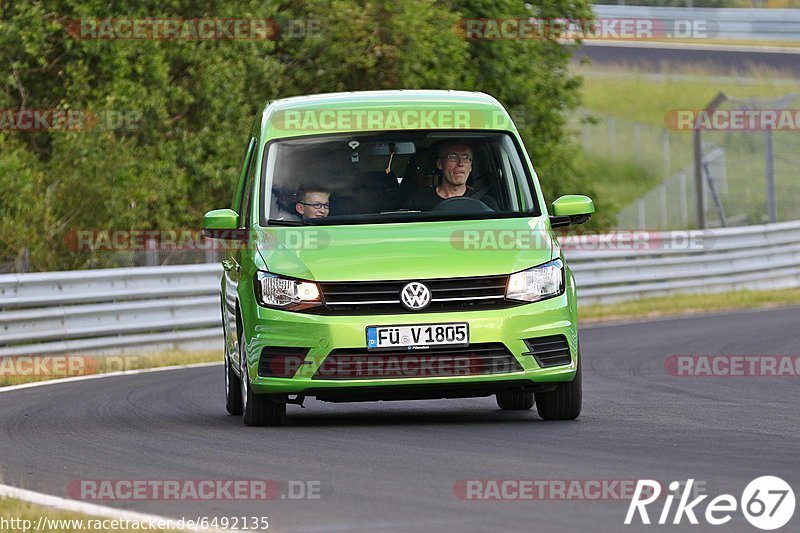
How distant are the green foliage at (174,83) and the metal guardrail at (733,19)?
20580mm

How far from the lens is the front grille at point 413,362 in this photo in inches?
377

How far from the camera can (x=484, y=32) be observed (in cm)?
3016

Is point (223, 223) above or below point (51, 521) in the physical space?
above

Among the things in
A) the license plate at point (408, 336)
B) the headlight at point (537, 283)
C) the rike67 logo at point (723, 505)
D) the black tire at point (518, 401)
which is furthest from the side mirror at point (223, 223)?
the rike67 logo at point (723, 505)

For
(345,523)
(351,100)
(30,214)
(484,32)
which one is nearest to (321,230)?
(351,100)

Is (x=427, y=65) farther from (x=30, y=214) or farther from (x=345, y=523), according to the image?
A: (x=345, y=523)

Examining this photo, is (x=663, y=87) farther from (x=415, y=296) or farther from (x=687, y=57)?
(x=415, y=296)

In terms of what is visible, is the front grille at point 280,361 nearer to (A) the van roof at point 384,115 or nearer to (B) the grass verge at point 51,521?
(A) the van roof at point 384,115

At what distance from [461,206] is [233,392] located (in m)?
2.24

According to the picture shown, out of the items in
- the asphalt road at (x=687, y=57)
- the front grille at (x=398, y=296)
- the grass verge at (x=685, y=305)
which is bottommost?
the grass verge at (x=685, y=305)

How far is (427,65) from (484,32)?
2082 millimetres

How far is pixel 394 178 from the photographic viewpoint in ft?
34.8

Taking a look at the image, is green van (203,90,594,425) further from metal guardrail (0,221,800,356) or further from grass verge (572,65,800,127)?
grass verge (572,65,800,127)

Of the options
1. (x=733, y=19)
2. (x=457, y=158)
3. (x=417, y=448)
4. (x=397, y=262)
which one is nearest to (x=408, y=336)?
(x=397, y=262)
